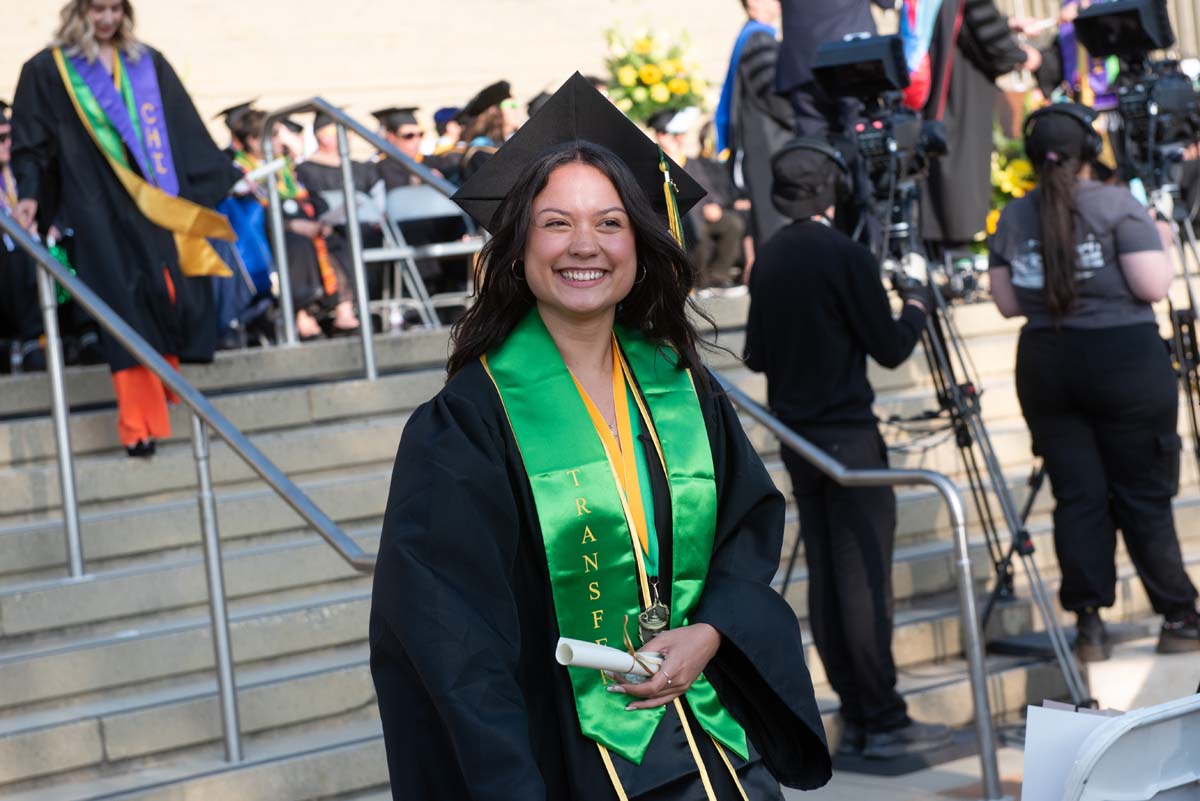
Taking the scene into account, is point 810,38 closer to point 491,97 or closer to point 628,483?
point 491,97

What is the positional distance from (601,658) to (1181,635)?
13.3 feet

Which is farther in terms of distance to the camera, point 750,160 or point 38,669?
point 750,160

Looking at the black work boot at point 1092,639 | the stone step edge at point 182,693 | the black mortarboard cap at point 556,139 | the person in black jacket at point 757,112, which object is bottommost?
the black work boot at point 1092,639

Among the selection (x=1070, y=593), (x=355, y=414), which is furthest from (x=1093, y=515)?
(x=355, y=414)

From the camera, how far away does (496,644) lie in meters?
2.51

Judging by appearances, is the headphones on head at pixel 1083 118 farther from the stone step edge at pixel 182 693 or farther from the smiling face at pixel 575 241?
the smiling face at pixel 575 241

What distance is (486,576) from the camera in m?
2.54

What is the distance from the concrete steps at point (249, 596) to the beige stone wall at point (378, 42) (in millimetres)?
6994

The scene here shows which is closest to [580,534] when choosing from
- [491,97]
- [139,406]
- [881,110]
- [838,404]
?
[838,404]

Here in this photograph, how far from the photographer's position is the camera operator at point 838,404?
17.3 feet

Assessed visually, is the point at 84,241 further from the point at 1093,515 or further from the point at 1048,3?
the point at 1048,3

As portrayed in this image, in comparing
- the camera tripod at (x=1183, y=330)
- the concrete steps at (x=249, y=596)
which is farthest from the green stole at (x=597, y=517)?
the camera tripod at (x=1183, y=330)

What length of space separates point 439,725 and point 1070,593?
3922 mm

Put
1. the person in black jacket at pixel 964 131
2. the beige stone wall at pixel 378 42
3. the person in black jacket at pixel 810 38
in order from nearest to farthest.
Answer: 1. the person in black jacket at pixel 810 38
2. the person in black jacket at pixel 964 131
3. the beige stone wall at pixel 378 42
